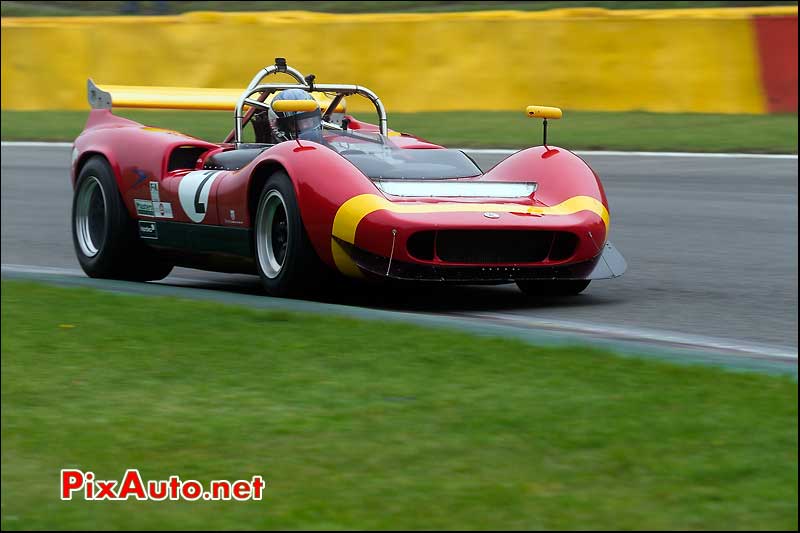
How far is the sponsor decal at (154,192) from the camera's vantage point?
828 cm

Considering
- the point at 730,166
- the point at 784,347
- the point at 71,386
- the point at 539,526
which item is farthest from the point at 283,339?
the point at 730,166

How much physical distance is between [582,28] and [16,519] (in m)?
12.7

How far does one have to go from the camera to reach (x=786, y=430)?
13.8 feet

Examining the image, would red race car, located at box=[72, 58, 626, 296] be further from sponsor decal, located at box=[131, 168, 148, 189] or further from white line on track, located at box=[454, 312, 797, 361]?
white line on track, located at box=[454, 312, 797, 361]

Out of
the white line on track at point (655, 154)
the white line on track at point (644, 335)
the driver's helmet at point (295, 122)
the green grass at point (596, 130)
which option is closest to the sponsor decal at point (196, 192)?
the driver's helmet at point (295, 122)

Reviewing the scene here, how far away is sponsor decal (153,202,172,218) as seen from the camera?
8188 mm

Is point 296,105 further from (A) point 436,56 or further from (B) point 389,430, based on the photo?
(A) point 436,56

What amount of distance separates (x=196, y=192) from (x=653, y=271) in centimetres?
252

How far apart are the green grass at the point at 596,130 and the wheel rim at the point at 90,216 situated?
6.45m

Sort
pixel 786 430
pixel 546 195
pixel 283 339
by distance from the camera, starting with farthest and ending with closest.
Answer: pixel 546 195 < pixel 283 339 < pixel 786 430

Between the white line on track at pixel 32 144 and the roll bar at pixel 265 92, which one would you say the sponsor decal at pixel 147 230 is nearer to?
the roll bar at pixel 265 92

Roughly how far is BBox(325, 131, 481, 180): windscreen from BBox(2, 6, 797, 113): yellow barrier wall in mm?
7514

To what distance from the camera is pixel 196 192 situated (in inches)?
312

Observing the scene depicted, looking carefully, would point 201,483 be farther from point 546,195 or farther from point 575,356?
point 546,195
